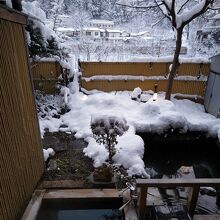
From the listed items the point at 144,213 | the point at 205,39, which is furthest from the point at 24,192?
the point at 205,39

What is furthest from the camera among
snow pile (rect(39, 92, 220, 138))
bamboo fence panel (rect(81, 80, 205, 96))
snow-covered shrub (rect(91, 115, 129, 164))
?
bamboo fence panel (rect(81, 80, 205, 96))

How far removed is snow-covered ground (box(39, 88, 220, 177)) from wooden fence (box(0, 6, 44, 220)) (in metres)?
1.98

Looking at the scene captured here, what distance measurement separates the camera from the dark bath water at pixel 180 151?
800 cm

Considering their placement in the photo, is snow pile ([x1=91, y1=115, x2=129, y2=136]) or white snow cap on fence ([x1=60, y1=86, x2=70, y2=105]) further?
white snow cap on fence ([x1=60, y1=86, x2=70, y2=105])

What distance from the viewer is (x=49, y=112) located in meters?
9.50

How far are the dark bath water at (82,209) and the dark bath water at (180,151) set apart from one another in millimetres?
3600

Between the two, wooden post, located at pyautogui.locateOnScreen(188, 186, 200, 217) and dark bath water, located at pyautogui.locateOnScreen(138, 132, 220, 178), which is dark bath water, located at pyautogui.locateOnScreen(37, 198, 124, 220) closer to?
wooden post, located at pyautogui.locateOnScreen(188, 186, 200, 217)

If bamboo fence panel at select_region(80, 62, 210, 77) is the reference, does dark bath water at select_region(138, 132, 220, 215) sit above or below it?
below

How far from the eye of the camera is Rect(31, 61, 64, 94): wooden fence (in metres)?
11.2

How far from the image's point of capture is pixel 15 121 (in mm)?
3803

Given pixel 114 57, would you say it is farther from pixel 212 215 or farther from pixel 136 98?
pixel 212 215

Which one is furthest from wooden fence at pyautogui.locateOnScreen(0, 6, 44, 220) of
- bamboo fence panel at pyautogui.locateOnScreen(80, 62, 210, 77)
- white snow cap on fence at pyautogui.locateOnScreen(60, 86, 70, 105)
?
bamboo fence panel at pyautogui.locateOnScreen(80, 62, 210, 77)

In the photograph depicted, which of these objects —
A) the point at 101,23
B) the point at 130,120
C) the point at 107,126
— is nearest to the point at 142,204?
the point at 107,126

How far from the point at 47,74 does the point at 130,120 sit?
17.9 feet
